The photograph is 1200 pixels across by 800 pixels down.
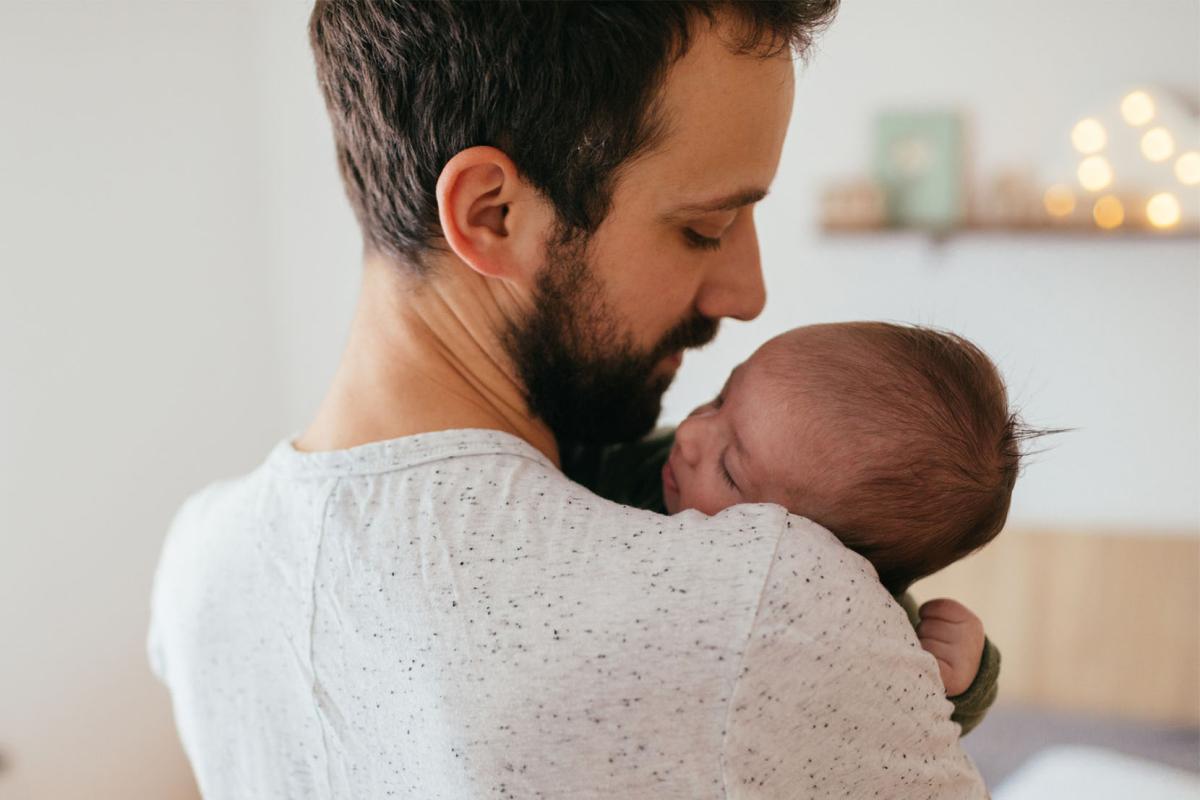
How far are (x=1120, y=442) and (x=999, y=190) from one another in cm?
87

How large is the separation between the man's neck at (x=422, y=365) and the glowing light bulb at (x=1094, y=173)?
2638 millimetres

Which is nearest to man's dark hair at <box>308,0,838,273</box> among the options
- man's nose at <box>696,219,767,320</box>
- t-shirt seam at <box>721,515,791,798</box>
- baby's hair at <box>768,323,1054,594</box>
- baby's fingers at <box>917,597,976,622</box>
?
man's nose at <box>696,219,767,320</box>

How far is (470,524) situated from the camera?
0.77 meters

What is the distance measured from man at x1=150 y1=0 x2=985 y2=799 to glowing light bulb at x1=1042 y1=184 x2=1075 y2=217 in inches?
93.0

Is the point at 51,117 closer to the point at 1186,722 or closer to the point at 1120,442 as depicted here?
the point at 1120,442

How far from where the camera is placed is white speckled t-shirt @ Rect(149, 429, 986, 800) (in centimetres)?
68

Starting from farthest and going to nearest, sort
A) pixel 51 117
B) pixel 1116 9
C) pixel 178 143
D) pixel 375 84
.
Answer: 1. pixel 1116 9
2. pixel 178 143
3. pixel 51 117
4. pixel 375 84

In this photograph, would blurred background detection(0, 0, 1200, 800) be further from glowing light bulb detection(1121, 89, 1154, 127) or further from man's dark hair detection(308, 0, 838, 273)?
man's dark hair detection(308, 0, 838, 273)

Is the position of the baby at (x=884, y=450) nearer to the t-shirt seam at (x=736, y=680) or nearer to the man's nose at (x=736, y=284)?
the man's nose at (x=736, y=284)

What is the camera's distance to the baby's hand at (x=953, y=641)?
3.18 feet

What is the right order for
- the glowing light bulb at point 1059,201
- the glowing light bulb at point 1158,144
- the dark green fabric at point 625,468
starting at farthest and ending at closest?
the glowing light bulb at point 1059,201 < the glowing light bulb at point 1158,144 < the dark green fabric at point 625,468

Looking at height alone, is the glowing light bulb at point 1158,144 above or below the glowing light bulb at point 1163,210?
above

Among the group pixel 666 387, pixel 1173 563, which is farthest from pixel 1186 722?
pixel 666 387

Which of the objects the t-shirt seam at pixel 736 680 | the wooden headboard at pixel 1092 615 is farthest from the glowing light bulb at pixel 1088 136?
the t-shirt seam at pixel 736 680
